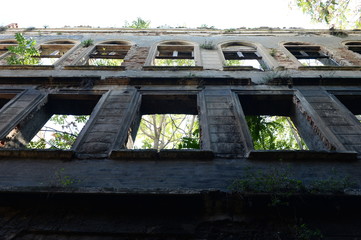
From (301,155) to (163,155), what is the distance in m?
2.50

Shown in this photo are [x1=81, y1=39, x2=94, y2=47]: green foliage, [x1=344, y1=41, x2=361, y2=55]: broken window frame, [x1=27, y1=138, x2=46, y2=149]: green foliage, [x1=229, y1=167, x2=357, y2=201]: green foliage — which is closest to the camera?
[x1=229, y1=167, x2=357, y2=201]: green foliage

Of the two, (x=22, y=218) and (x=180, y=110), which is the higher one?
(x=180, y=110)

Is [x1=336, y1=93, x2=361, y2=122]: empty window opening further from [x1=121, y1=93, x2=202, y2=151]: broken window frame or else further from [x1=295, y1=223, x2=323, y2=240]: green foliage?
[x1=295, y1=223, x2=323, y2=240]: green foliage

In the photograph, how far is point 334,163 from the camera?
15.1 ft

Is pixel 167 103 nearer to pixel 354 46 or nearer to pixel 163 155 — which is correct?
pixel 163 155

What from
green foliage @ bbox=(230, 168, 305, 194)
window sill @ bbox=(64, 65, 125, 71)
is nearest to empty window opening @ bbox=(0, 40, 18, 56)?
window sill @ bbox=(64, 65, 125, 71)

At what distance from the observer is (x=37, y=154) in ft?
15.7

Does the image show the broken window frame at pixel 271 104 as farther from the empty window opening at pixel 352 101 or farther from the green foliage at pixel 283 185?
the green foliage at pixel 283 185

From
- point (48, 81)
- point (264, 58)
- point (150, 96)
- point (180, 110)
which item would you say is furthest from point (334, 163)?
point (48, 81)

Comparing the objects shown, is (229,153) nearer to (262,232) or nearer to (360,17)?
(262,232)

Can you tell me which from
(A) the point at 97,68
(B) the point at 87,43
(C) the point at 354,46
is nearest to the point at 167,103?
(A) the point at 97,68

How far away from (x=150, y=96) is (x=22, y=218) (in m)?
4.21

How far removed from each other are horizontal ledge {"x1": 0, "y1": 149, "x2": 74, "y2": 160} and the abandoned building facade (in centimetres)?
2

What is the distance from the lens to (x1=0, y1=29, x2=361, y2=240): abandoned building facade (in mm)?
3416
